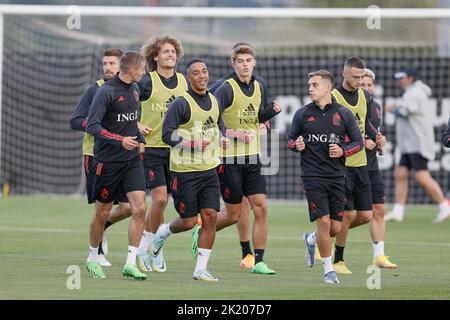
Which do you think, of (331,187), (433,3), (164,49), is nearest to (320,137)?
(331,187)

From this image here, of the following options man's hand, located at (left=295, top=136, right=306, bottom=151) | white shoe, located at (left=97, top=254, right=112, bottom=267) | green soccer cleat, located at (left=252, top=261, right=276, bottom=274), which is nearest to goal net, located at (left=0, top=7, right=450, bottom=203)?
white shoe, located at (left=97, top=254, right=112, bottom=267)

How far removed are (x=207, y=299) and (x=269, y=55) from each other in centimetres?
1376

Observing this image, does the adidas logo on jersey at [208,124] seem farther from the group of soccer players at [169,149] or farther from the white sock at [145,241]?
the white sock at [145,241]

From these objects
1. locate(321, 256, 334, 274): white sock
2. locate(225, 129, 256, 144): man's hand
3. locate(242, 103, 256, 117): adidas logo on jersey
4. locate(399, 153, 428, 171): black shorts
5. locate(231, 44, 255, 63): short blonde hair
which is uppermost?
locate(231, 44, 255, 63): short blonde hair

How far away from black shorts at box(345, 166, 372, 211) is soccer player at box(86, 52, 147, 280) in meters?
2.49

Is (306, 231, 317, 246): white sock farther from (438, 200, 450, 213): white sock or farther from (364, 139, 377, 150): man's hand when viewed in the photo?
(438, 200, 450, 213): white sock

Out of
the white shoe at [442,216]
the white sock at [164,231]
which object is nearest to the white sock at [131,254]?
the white sock at [164,231]

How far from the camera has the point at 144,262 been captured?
12945 mm

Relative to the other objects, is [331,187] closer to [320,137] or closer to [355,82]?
[320,137]

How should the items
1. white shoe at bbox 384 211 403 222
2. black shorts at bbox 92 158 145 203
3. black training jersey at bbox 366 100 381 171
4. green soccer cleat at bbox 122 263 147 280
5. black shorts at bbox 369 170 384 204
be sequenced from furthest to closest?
white shoe at bbox 384 211 403 222
black shorts at bbox 369 170 384 204
black training jersey at bbox 366 100 381 171
black shorts at bbox 92 158 145 203
green soccer cleat at bbox 122 263 147 280

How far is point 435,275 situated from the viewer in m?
12.3

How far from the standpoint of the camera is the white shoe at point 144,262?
12875 millimetres

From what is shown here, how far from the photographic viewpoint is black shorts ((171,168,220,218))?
11.9 meters

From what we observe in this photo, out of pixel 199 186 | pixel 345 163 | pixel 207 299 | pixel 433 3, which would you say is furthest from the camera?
pixel 433 3
